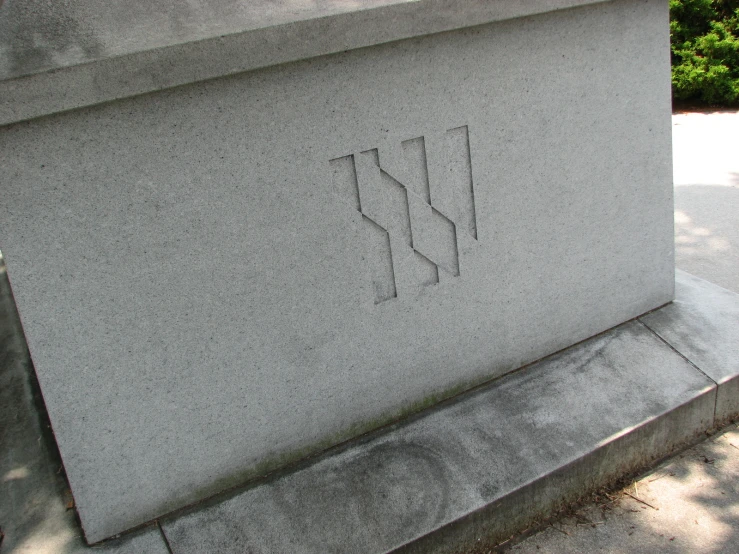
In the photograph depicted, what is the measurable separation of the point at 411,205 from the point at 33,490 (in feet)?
6.32

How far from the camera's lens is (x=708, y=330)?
368 cm

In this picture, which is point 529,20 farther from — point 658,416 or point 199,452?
point 199,452

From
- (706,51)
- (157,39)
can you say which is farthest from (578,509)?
(706,51)

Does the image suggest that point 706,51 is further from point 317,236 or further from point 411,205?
point 317,236

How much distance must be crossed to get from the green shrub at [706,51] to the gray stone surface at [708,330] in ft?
19.4

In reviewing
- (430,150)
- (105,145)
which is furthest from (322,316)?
(105,145)

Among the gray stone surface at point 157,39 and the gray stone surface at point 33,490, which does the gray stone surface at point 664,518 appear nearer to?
the gray stone surface at point 33,490

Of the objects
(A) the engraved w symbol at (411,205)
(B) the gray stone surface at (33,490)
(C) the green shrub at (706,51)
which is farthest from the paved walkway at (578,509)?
(C) the green shrub at (706,51)

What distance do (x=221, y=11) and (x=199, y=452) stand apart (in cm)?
166

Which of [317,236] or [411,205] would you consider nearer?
[317,236]

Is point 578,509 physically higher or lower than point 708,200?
lower

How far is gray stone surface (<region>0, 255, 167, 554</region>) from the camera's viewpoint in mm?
2662

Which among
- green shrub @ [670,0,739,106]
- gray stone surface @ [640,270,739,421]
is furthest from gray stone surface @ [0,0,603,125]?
green shrub @ [670,0,739,106]

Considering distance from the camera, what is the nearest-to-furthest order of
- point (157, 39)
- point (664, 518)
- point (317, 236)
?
point (157, 39) → point (317, 236) → point (664, 518)
